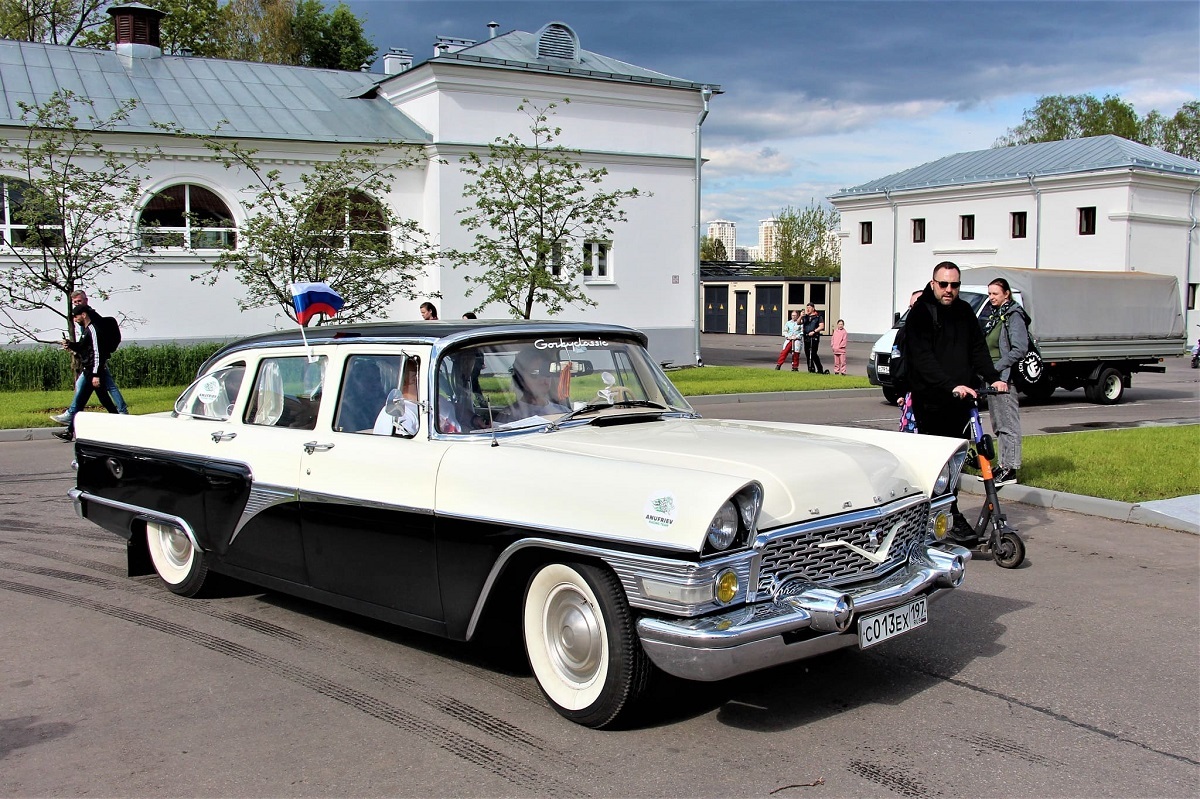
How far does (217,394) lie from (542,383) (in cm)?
225

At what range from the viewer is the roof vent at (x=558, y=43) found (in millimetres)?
29594

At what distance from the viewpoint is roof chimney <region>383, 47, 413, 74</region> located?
3422 cm

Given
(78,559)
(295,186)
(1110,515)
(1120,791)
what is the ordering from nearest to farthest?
(1120,791), (78,559), (1110,515), (295,186)

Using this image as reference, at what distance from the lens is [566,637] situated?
433 centimetres

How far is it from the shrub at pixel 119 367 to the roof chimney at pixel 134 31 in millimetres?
10110

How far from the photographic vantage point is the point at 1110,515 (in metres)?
8.80

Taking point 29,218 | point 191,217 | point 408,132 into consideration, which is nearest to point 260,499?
point 29,218

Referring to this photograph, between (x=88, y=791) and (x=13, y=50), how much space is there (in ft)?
93.3

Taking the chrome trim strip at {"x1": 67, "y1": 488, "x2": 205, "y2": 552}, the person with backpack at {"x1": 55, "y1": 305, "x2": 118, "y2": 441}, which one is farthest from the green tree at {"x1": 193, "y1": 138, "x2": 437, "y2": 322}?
the chrome trim strip at {"x1": 67, "y1": 488, "x2": 205, "y2": 552}

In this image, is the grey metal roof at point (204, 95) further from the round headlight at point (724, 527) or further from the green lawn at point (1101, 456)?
the round headlight at point (724, 527)

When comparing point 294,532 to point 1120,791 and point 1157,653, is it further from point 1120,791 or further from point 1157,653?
point 1157,653

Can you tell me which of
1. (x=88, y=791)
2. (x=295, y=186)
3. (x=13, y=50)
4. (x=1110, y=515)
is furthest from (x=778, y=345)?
(x=88, y=791)

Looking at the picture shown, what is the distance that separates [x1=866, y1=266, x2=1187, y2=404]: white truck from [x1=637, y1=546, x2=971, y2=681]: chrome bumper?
14.9 meters

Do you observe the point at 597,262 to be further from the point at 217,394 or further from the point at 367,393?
the point at 367,393
